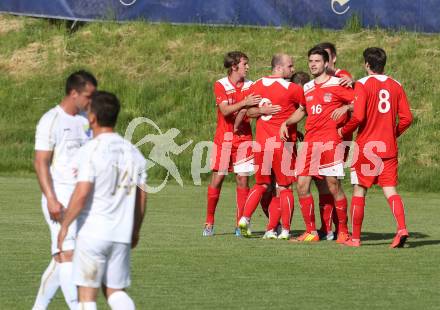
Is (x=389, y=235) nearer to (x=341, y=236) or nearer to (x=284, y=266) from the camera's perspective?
(x=341, y=236)

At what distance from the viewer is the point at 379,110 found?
494 inches

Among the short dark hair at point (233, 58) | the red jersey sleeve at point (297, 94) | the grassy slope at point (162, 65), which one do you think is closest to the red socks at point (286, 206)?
the red jersey sleeve at point (297, 94)

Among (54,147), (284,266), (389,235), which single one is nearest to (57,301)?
(54,147)

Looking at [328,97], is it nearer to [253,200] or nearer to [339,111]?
[339,111]

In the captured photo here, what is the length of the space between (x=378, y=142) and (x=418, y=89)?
11.6 m

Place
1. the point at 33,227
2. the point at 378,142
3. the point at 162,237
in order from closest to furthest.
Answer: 1. the point at 378,142
2. the point at 162,237
3. the point at 33,227

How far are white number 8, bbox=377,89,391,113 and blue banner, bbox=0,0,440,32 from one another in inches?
488

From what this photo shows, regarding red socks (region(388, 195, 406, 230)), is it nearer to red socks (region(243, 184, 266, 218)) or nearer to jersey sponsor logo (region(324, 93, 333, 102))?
jersey sponsor logo (region(324, 93, 333, 102))

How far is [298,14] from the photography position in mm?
25828

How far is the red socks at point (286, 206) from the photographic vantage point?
13297mm

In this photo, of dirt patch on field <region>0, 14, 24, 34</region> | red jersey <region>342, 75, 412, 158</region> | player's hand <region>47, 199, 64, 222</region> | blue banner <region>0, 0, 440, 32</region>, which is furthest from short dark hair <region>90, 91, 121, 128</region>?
dirt patch on field <region>0, 14, 24, 34</region>

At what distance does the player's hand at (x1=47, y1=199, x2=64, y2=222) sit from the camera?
26.6 ft

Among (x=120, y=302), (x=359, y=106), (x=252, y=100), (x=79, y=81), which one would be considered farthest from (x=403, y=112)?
(x=120, y=302)

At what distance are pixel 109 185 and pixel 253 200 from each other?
249 inches
